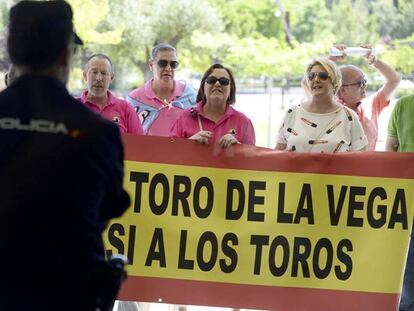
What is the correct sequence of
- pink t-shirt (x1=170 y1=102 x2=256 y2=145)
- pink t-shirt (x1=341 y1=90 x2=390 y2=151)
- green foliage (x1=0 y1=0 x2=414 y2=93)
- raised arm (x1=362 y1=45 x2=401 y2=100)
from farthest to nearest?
green foliage (x1=0 y1=0 x2=414 y2=93) → raised arm (x1=362 y1=45 x2=401 y2=100) → pink t-shirt (x1=341 y1=90 x2=390 y2=151) → pink t-shirt (x1=170 y1=102 x2=256 y2=145)

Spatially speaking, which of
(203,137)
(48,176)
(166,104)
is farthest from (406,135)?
(48,176)

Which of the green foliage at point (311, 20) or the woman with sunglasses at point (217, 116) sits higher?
the green foliage at point (311, 20)

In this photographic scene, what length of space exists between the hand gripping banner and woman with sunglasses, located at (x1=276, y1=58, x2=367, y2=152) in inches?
7.9

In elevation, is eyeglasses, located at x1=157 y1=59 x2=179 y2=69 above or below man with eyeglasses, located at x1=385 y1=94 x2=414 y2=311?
above

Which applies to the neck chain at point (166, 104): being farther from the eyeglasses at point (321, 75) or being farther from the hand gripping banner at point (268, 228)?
the eyeglasses at point (321, 75)

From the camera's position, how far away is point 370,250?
550 cm

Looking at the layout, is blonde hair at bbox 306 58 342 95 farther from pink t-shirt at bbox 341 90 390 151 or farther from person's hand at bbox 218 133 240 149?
pink t-shirt at bbox 341 90 390 151

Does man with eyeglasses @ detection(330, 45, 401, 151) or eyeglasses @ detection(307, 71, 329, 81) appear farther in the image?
man with eyeglasses @ detection(330, 45, 401, 151)

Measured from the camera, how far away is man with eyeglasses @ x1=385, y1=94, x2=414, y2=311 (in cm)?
609

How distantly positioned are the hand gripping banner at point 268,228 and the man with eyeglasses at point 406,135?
61 centimetres

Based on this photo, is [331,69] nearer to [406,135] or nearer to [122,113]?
[406,135]

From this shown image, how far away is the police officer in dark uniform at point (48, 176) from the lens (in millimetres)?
2896

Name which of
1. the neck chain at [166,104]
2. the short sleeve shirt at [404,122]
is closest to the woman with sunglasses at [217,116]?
the neck chain at [166,104]

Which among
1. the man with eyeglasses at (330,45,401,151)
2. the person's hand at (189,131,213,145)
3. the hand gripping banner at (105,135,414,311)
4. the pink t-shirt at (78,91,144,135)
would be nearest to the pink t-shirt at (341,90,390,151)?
the man with eyeglasses at (330,45,401,151)
